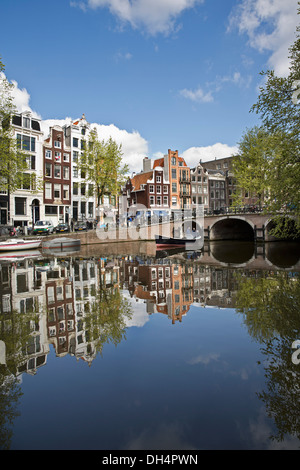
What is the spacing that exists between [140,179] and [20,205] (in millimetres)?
23013

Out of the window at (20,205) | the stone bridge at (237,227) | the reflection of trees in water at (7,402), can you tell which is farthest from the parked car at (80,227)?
the reflection of trees in water at (7,402)

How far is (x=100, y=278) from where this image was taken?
15047 millimetres

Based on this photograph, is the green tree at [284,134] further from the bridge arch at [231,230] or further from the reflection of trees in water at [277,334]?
the bridge arch at [231,230]

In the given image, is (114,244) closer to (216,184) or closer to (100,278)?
(100,278)

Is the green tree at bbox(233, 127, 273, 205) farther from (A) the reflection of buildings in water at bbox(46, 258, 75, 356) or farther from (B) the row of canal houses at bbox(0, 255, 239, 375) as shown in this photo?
(A) the reflection of buildings in water at bbox(46, 258, 75, 356)

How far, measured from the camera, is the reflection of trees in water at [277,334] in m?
4.40

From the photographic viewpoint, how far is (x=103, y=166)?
3522cm

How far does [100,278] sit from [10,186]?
1659 centimetres

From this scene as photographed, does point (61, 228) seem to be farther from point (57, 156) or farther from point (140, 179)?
point (140, 179)

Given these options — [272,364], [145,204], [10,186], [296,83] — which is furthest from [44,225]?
[272,364]

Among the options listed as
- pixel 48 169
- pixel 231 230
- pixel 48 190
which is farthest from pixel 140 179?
pixel 48 190

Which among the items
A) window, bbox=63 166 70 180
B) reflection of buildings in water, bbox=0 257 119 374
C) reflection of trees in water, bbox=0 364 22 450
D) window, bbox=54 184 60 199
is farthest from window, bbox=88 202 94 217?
reflection of trees in water, bbox=0 364 22 450

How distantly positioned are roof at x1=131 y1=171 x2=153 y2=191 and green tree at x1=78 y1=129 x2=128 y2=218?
1590cm
